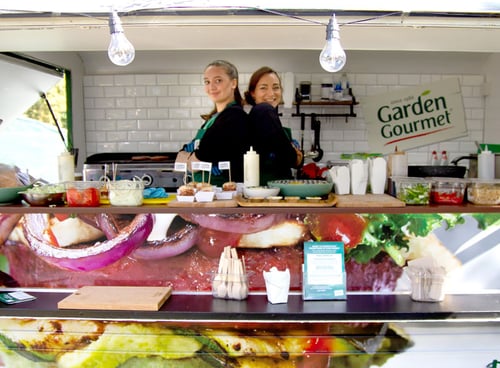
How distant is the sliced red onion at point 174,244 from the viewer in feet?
8.34

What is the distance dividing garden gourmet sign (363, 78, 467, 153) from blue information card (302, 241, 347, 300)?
3.71 metres

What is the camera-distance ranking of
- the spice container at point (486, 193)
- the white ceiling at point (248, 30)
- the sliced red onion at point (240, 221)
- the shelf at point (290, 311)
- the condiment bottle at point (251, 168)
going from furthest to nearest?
1. the white ceiling at point (248, 30)
2. the condiment bottle at point (251, 168)
3. the sliced red onion at point (240, 221)
4. the spice container at point (486, 193)
5. the shelf at point (290, 311)

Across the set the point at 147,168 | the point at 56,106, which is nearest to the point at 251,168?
the point at 147,168

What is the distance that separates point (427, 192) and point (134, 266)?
5.45 ft

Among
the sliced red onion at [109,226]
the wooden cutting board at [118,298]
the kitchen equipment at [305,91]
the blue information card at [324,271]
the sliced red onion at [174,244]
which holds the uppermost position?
the kitchen equipment at [305,91]

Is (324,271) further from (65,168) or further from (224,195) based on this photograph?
(65,168)

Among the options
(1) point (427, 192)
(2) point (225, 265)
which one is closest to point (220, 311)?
(2) point (225, 265)

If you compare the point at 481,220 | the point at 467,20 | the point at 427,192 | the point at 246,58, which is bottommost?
the point at 481,220

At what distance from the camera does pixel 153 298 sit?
7.56 ft

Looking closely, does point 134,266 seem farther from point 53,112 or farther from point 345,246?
point 53,112

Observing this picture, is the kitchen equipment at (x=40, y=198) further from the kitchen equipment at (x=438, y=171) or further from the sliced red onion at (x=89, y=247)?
the kitchen equipment at (x=438, y=171)

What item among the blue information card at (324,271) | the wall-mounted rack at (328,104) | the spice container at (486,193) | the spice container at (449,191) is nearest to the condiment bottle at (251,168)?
the blue information card at (324,271)

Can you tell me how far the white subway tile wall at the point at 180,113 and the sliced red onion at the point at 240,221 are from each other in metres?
3.39

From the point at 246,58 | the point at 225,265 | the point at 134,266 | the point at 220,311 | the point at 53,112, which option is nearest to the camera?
the point at 220,311
